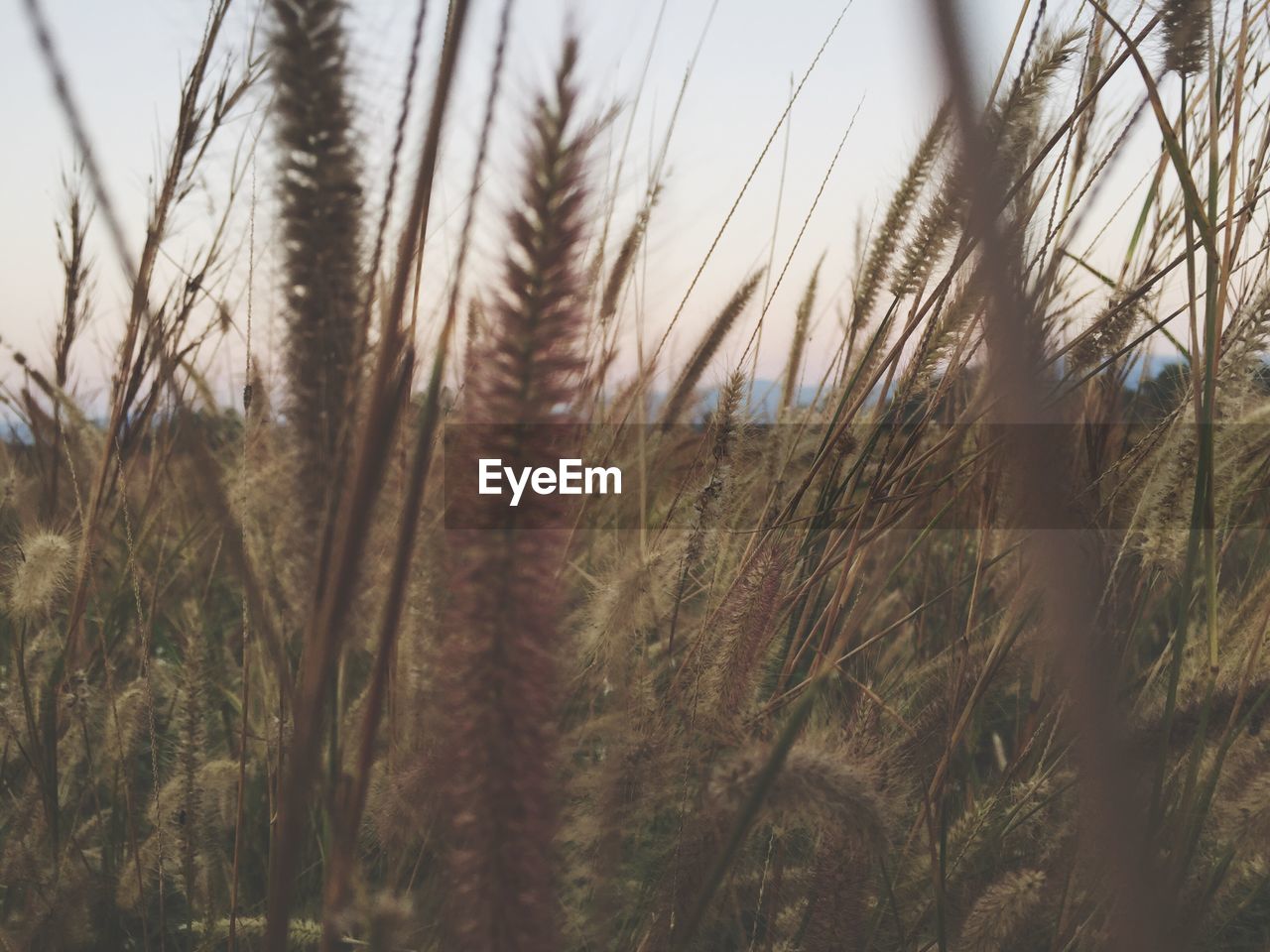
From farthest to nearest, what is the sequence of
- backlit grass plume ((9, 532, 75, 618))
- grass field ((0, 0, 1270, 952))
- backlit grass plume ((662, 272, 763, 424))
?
backlit grass plume ((662, 272, 763, 424)), backlit grass plume ((9, 532, 75, 618)), grass field ((0, 0, 1270, 952))

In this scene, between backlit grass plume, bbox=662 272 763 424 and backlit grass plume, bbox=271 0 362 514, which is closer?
backlit grass plume, bbox=271 0 362 514

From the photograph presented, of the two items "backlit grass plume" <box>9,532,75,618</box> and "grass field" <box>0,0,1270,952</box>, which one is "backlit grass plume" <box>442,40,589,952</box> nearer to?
"grass field" <box>0,0,1270,952</box>

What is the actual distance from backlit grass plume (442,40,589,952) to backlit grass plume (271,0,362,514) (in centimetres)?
12

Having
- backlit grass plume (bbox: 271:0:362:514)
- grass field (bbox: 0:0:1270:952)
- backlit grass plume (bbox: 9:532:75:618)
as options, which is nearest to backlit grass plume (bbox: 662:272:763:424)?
grass field (bbox: 0:0:1270:952)

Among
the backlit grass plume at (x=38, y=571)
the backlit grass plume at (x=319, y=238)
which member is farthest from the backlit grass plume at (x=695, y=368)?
the backlit grass plume at (x=319, y=238)

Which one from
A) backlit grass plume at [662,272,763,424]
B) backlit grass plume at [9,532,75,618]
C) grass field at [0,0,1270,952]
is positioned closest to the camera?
grass field at [0,0,1270,952]

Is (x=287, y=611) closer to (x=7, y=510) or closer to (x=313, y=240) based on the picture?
(x=313, y=240)

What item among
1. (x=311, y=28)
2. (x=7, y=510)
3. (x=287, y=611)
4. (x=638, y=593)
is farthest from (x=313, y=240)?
(x=7, y=510)

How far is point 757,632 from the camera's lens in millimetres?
902

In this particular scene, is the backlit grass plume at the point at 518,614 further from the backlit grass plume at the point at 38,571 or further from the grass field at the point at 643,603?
the backlit grass plume at the point at 38,571

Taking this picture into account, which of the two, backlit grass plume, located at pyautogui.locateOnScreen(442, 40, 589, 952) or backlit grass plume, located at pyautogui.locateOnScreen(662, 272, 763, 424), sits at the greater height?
backlit grass plume, located at pyautogui.locateOnScreen(662, 272, 763, 424)

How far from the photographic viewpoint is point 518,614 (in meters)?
0.50

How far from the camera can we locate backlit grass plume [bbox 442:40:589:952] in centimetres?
48

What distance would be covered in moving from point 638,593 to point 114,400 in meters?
0.59
